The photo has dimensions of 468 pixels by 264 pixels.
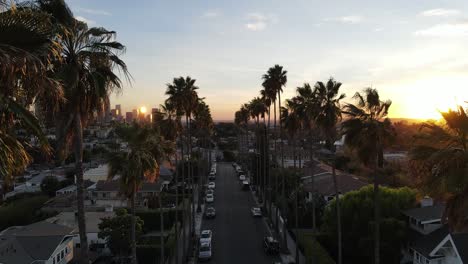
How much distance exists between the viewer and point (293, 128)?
150 feet

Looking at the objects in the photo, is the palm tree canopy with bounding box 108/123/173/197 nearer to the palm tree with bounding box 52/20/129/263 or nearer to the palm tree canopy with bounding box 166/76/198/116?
the palm tree with bounding box 52/20/129/263

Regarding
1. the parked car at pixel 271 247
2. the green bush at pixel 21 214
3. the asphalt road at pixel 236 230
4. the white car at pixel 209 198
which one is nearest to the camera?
the asphalt road at pixel 236 230

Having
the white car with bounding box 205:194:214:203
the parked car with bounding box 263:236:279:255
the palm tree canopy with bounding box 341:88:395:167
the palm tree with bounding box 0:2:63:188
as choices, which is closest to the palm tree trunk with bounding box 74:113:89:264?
the palm tree with bounding box 0:2:63:188

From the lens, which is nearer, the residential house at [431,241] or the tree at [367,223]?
the residential house at [431,241]

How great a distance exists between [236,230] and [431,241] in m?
25.1

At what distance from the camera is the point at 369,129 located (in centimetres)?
2155

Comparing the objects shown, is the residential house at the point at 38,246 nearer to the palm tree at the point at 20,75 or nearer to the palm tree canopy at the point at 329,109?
the palm tree canopy at the point at 329,109

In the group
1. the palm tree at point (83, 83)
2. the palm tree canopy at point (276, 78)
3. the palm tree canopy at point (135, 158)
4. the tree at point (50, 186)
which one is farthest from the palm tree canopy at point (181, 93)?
the tree at point (50, 186)

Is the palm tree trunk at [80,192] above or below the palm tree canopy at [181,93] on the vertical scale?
below

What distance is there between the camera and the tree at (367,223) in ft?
119

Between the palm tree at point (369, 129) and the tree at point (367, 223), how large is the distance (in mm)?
14522

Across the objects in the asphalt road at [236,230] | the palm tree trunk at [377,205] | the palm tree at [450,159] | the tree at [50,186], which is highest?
the palm tree at [450,159]

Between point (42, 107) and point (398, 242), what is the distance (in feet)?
106

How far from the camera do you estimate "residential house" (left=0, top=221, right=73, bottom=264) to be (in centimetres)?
3650
